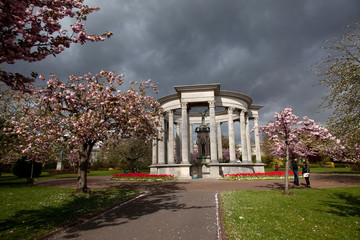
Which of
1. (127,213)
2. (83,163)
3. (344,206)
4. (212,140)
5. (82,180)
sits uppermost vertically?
(212,140)

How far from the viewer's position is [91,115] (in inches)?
435

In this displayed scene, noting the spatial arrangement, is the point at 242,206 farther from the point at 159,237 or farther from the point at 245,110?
the point at 245,110

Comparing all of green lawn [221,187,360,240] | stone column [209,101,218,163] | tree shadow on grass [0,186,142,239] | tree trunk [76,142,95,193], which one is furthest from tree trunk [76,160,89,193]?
stone column [209,101,218,163]

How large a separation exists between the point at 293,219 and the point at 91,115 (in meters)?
9.96

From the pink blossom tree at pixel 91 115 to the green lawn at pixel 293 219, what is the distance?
695cm

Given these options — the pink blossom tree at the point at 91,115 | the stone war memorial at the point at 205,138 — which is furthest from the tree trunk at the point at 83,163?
the stone war memorial at the point at 205,138

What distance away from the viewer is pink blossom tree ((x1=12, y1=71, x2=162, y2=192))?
10984 mm

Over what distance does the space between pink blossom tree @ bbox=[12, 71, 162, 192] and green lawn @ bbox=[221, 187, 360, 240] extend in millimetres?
6950

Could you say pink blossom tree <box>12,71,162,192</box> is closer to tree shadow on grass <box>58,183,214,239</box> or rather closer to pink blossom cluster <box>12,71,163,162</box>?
pink blossom cluster <box>12,71,163,162</box>

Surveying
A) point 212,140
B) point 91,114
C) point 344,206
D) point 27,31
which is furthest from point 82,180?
point 212,140

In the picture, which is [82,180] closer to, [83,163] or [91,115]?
[83,163]

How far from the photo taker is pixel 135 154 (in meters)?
43.7

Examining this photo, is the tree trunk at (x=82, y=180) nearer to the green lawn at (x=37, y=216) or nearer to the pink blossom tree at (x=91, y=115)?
the pink blossom tree at (x=91, y=115)

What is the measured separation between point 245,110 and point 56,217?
92.9ft
